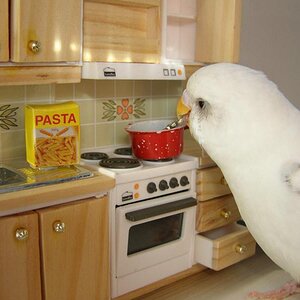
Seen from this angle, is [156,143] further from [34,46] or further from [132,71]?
[34,46]

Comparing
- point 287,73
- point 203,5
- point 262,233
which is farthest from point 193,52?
point 262,233

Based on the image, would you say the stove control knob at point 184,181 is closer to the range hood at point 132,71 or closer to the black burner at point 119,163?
the black burner at point 119,163

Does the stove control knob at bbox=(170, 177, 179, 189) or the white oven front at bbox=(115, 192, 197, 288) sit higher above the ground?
the stove control knob at bbox=(170, 177, 179, 189)

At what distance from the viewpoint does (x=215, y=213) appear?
212cm

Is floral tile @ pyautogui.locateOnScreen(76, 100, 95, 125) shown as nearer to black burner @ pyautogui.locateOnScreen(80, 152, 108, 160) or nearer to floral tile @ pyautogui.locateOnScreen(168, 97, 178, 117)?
black burner @ pyautogui.locateOnScreen(80, 152, 108, 160)

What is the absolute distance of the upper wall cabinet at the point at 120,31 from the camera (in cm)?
194

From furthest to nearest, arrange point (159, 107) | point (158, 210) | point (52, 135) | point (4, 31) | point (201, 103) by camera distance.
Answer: point (159, 107)
point (158, 210)
point (52, 135)
point (4, 31)
point (201, 103)

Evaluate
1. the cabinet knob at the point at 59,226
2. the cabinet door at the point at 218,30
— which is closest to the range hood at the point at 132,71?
the cabinet door at the point at 218,30

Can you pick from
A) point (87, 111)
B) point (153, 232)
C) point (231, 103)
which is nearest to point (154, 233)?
point (153, 232)

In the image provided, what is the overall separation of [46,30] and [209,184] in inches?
36.5

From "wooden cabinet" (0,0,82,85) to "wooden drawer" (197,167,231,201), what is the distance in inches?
26.8

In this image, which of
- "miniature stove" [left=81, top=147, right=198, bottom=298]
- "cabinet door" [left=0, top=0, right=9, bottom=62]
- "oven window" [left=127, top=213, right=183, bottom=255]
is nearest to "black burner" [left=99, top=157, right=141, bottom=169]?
"miniature stove" [left=81, top=147, right=198, bottom=298]

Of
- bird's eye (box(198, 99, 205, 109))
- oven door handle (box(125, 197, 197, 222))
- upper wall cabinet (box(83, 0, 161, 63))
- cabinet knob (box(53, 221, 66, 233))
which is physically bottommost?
oven door handle (box(125, 197, 197, 222))

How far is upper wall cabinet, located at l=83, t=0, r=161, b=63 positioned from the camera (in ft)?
6.36
